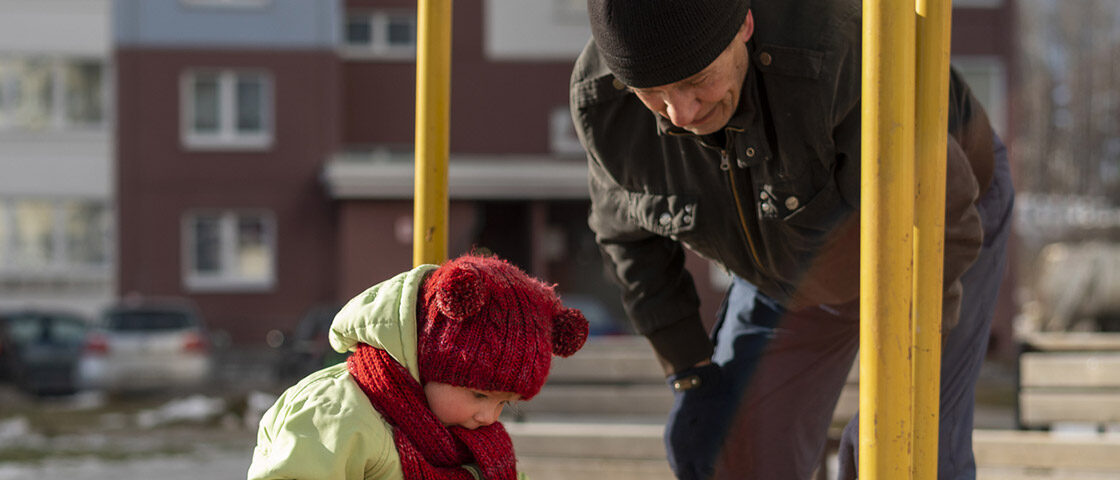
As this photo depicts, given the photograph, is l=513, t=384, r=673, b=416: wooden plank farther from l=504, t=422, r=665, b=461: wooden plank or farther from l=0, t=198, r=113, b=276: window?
l=0, t=198, r=113, b=276: window

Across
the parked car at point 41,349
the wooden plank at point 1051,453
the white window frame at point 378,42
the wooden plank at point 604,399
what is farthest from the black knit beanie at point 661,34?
the white window frame at point 378,42

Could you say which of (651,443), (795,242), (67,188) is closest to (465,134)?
(67,188)

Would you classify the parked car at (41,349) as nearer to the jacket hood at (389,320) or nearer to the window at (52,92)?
the window at (52,92)

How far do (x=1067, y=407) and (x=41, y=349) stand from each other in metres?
12.6

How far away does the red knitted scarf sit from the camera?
1.66m

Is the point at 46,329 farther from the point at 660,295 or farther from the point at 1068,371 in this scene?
the point at 660,295

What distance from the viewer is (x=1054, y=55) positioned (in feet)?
101

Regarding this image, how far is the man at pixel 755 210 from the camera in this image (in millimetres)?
1697

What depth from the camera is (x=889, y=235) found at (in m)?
1.50

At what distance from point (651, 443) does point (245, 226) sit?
637 inches

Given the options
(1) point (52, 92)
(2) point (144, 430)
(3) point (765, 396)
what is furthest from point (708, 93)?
(1) point (52, 92)

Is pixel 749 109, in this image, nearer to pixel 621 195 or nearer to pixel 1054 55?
pixel 621 195

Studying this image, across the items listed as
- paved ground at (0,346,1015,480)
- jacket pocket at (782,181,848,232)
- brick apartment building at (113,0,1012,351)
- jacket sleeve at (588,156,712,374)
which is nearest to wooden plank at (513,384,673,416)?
jacket sleeve at (588,156,712,374)

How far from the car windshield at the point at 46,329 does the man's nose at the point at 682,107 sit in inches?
Result: 567
